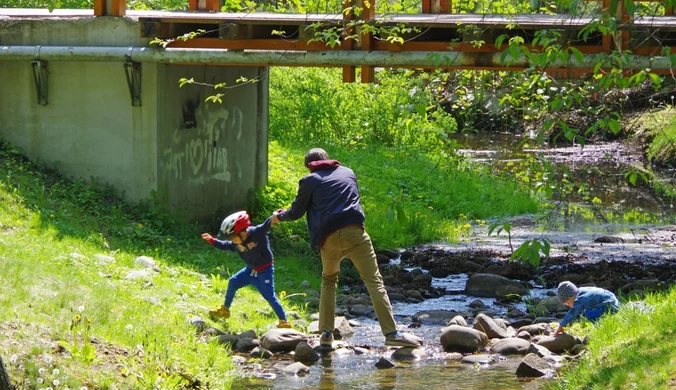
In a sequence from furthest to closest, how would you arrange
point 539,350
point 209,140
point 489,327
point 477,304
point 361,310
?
point 209,140 → point 477,304 → point 361,310 → point 489,327 → point 539,350

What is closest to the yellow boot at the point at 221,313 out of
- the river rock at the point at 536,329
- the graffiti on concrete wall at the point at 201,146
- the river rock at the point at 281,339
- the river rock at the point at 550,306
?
the river rock at the point at 281,339

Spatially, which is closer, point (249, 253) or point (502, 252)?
point (249, 253)

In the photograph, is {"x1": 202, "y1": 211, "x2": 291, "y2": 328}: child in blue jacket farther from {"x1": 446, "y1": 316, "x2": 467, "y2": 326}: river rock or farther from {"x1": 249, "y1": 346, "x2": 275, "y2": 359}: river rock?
{"x1": 446, "y1": 316, "x2": 467, "y2": 326}: river rock

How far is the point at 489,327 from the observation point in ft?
32.7

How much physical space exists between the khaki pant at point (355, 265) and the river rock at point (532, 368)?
52.4 inches

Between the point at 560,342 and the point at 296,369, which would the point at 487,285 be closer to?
the point at 560,342

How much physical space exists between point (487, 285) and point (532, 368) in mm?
3981

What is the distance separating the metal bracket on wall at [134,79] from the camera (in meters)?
13.0

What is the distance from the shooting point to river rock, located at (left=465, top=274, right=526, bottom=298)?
12438 millimetres

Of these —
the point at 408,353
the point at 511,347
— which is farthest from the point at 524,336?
the point at 408,353

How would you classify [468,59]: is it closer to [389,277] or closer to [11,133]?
[389,277]

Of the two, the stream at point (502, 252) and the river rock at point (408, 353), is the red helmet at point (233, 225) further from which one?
the river rock at point (408, 353)

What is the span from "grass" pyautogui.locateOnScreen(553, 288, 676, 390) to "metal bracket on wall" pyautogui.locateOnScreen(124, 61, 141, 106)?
22.9 ft

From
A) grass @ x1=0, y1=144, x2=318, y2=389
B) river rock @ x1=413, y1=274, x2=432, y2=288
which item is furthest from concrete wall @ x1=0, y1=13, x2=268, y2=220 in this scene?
river rock @ x1=413, y1=274, x2=432, y2=288
